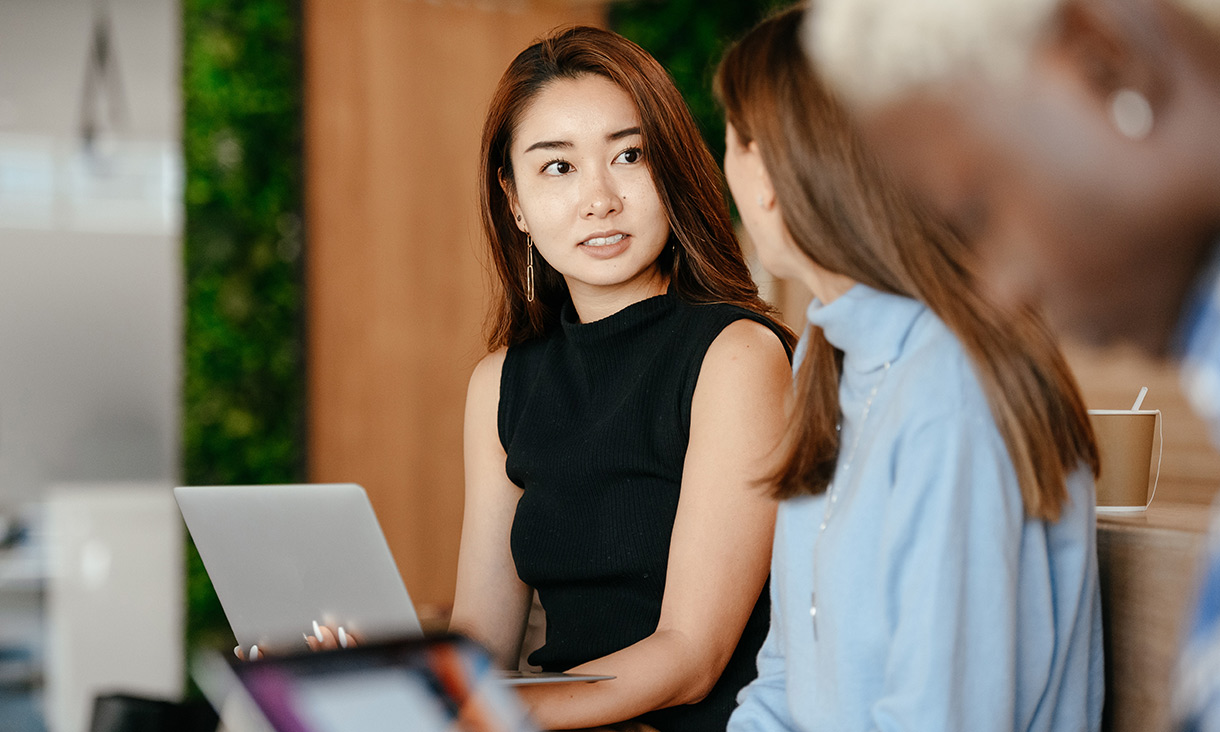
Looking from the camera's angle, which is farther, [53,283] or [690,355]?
[53,283]

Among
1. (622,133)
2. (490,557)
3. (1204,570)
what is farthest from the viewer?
Answer: (490,557)

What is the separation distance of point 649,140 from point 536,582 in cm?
62

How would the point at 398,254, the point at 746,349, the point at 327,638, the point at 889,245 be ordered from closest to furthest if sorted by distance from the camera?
the point at 889,245
the point at 327,638
the point at 746,349
the point at 398,254

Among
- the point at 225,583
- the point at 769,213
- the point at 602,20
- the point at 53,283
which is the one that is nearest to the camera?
the point at 769,213

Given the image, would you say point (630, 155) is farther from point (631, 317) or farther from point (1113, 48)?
point (1113, 48)

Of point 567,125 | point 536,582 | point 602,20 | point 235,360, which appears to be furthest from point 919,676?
point 602,20

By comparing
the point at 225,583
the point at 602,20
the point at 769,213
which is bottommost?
the point at 225,583

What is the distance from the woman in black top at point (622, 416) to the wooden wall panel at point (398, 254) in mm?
1982

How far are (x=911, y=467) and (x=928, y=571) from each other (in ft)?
0.26

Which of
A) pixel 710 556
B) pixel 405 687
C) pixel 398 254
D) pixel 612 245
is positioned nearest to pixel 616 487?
pixel 710 556

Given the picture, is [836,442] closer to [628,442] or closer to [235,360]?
[628,442]

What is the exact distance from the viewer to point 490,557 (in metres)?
1.61

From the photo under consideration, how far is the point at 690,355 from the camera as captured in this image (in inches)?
54.9

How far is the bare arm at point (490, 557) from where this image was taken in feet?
5.27
